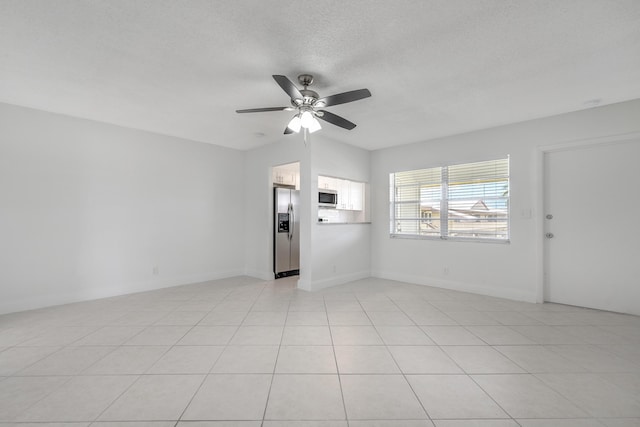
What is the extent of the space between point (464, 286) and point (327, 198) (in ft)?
9.04

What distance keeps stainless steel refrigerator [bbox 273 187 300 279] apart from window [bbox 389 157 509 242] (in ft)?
6.45

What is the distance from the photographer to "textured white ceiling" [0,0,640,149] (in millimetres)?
1912

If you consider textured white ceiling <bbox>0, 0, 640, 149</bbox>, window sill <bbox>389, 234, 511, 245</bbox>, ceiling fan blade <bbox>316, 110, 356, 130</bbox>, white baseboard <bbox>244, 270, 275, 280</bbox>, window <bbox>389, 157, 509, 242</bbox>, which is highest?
textured white ceiling <bbox>0, 0, 640, 149</bbox>

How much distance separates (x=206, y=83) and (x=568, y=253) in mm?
5127

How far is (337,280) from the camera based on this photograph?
193 inches

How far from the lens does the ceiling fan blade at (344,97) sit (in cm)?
249

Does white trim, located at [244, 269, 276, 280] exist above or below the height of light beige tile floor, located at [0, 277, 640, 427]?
above

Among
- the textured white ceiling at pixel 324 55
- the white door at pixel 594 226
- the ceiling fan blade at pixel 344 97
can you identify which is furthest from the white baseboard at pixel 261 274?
the white door at pixel 594 226

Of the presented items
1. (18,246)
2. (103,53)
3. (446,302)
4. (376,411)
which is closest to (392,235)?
(446,302)

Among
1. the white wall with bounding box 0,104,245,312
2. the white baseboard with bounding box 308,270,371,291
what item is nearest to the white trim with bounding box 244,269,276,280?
the white wall with bounding box 0,104,245,312

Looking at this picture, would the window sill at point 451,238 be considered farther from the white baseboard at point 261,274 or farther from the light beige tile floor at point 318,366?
the white baseboard at point 261,274

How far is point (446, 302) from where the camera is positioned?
392 centimetres

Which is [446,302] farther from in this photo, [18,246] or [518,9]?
[18,246]

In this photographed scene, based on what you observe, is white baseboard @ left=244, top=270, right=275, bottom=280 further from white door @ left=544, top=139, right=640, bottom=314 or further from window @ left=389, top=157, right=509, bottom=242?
white door @ left=544, top=139, right=640, bottom=314
